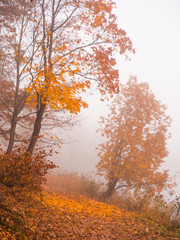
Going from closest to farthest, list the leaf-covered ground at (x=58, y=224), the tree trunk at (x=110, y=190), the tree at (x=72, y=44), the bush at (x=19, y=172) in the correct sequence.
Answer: the leaf-covered ground at (x=58, y=224)
the bush at (x=19, y=172)
the tree at (x=72, y=44)
the tree trunk at (x=110, y=190)

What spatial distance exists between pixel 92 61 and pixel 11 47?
A: 3723 mm

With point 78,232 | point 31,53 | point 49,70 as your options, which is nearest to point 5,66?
point 31,53

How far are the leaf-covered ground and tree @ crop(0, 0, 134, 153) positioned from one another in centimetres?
232

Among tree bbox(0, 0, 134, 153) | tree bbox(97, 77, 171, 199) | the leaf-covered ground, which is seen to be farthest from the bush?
tree bbox(97, 77, 171, 199)

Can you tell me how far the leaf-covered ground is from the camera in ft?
10.4

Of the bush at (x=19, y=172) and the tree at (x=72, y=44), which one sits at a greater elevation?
the tree at (x=72, y=44)

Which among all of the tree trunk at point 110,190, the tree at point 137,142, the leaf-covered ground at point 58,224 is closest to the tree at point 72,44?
the leaf-covered ground at point 58,224

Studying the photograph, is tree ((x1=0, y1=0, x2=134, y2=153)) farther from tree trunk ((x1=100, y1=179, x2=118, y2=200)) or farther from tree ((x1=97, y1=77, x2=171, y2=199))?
tree trunk ((x1=100, y1=179, x2=118, y2=200))

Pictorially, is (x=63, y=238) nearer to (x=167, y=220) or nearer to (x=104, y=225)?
(x=104, y=225)

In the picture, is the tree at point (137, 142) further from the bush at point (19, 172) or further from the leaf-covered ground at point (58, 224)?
the bush at point (19, 172)

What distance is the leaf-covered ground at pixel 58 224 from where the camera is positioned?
3.16 m

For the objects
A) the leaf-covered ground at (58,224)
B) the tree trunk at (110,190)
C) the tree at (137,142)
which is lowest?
the leaf-covered ground at (58,224)

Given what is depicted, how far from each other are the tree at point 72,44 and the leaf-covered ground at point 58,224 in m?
2.32

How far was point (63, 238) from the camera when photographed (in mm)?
3564
